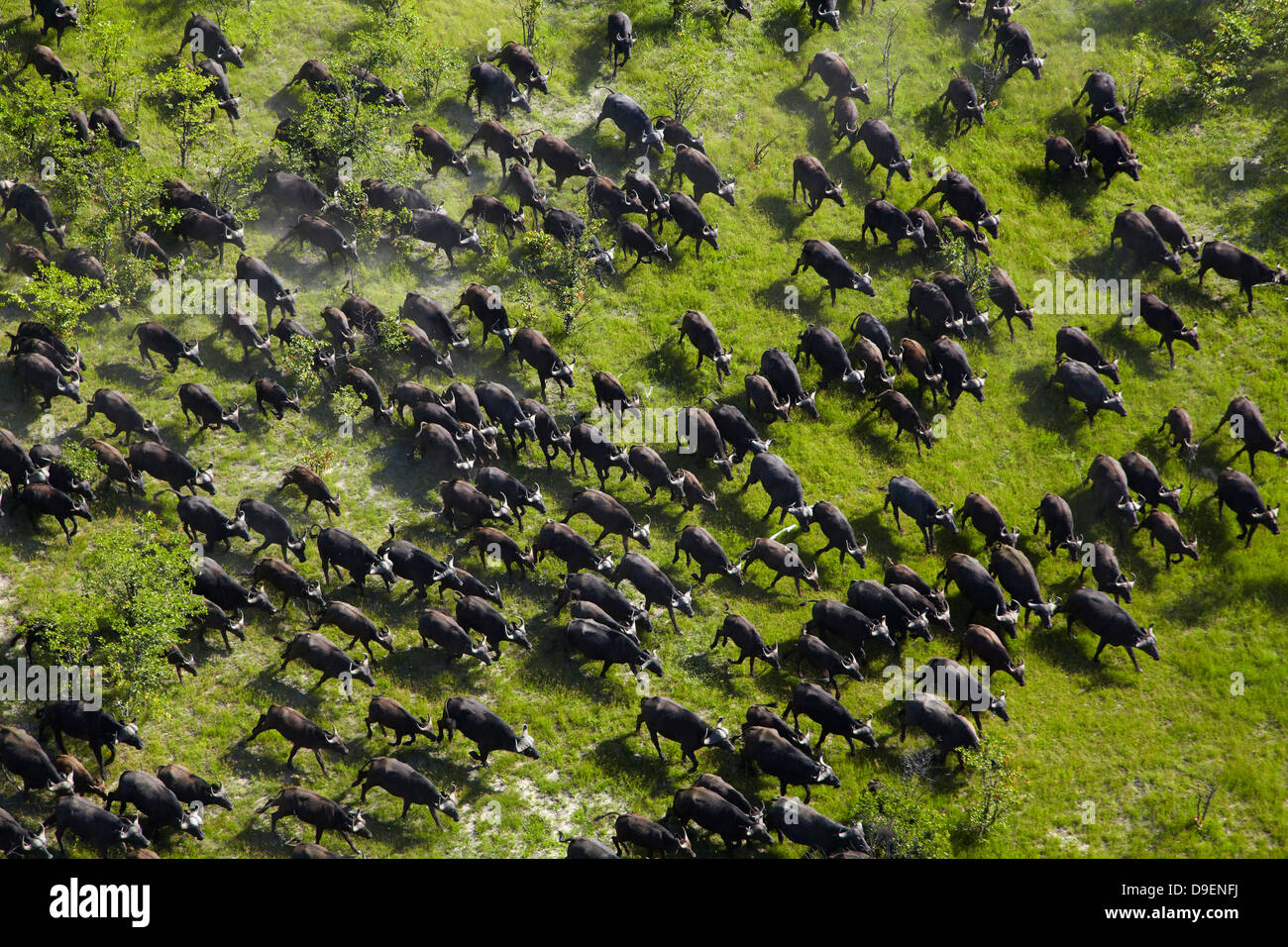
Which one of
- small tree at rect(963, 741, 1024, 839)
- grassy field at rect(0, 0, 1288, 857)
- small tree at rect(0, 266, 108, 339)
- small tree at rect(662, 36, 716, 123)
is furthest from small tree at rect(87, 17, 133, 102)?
small tree at rect(963, 741, 1024, 839)

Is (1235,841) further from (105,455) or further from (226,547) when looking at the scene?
(105,455)

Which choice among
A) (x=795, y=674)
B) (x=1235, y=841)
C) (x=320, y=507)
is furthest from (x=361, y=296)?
(x=1235, y=841)

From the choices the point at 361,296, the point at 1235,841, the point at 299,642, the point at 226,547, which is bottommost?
the point at 1235,841

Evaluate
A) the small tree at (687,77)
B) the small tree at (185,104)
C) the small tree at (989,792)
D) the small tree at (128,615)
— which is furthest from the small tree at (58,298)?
the small tree at (989,792)

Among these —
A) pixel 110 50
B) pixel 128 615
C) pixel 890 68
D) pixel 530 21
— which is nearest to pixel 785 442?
pixel 128 615

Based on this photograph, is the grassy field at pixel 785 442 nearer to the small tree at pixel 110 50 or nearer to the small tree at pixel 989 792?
the small tree at pixel 989 792

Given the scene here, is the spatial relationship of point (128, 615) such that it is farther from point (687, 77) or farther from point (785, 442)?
point (687, 77)
